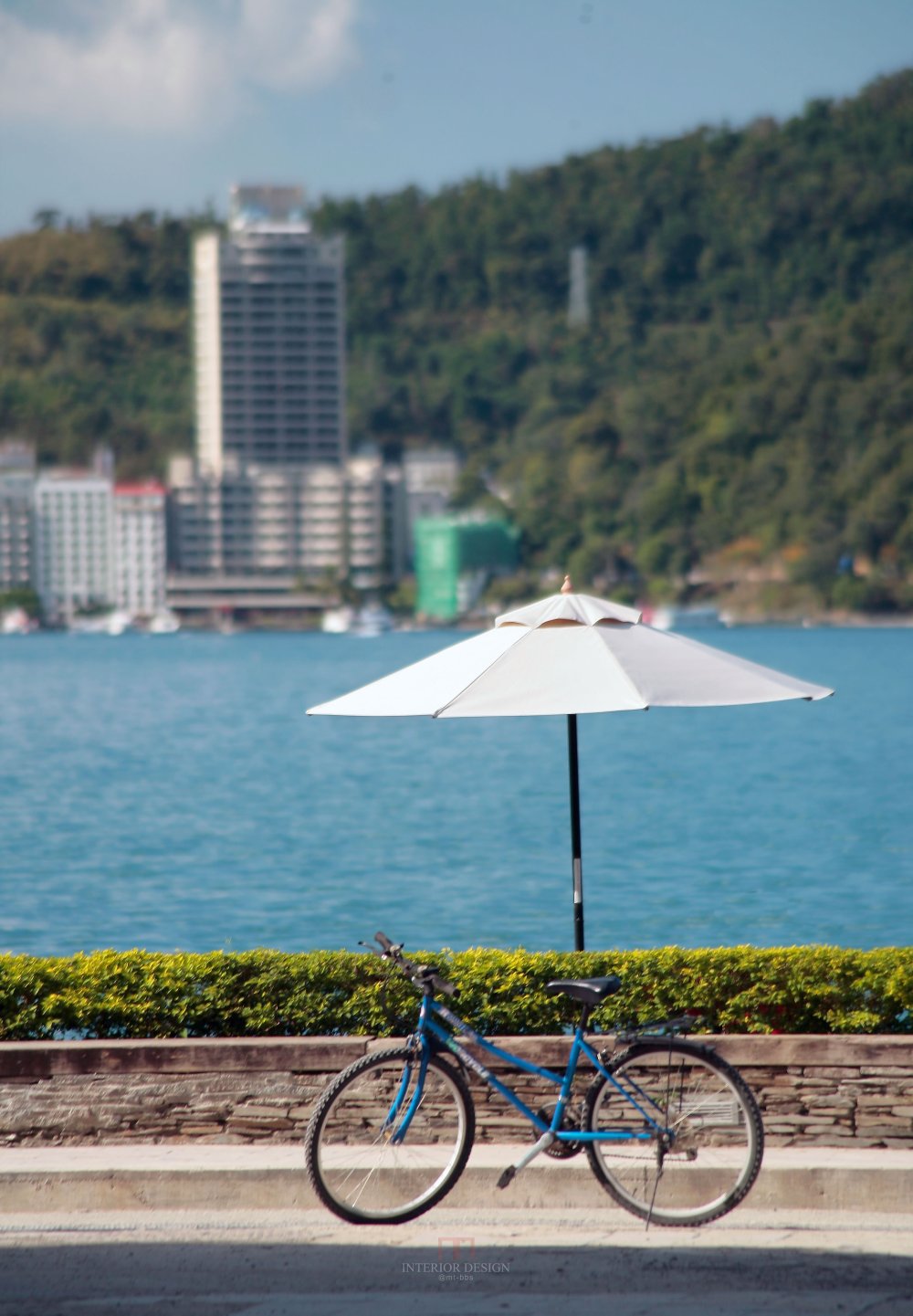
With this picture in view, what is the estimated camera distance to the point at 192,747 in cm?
6431

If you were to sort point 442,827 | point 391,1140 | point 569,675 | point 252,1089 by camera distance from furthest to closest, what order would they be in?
point 442,827
point 569,675
point 252,1089
point 391,1140

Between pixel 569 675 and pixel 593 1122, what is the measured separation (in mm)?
2153

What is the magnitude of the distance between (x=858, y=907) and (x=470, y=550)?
163919 millimetres

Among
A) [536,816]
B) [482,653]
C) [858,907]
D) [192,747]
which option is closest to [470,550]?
[192,747]

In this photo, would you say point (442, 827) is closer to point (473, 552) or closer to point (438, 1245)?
point (438, 1245)

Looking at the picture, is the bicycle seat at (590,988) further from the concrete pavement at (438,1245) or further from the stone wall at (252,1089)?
the stone wall at (252,1089)

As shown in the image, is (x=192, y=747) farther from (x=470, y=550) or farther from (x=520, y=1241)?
(x=470, y=550)

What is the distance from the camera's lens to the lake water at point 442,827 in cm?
2766

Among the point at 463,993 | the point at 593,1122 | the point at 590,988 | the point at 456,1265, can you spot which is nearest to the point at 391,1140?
the point at 456,1265

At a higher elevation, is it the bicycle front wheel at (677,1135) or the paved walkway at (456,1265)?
the bicycle front wheel at (677,1135)

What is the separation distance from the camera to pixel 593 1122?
6500mm

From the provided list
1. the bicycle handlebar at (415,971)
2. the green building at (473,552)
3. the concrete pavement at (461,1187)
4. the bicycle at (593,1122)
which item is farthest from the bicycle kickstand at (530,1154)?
the green building at (473,552)

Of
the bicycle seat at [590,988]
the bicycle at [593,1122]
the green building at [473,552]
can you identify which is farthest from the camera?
the green building at [473,552]

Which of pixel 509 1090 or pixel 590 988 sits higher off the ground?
pixel 590 988
